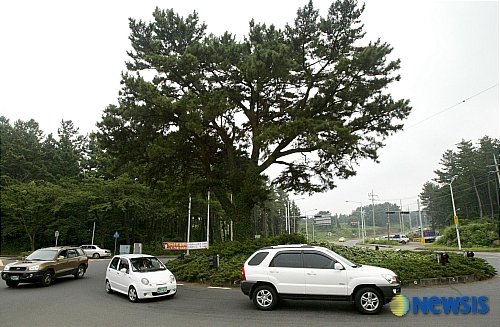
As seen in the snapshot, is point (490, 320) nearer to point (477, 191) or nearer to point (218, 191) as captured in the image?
point (218, 191)

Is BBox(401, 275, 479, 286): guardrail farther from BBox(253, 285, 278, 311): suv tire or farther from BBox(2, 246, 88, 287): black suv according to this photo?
BBox(2, 246, 88, 287): black suv

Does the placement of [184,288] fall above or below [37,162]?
below

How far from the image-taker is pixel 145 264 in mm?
12695

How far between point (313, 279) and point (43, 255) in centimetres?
1295

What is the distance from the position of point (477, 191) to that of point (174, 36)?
63.2 metres

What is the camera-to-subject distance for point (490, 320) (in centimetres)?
823

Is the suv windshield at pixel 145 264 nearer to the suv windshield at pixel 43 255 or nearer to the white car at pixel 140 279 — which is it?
the white car at pixel 140 279

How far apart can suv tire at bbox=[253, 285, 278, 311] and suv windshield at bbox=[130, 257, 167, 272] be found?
A: 13.8 feet

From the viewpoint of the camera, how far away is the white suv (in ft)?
30.2

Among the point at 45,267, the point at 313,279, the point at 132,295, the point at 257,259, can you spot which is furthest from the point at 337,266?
the point at 45,267

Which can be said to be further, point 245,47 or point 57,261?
point 245,47

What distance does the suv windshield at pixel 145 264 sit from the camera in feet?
40.4

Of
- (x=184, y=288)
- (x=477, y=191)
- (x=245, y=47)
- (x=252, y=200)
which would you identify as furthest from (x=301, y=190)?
(x=477, y=191)
